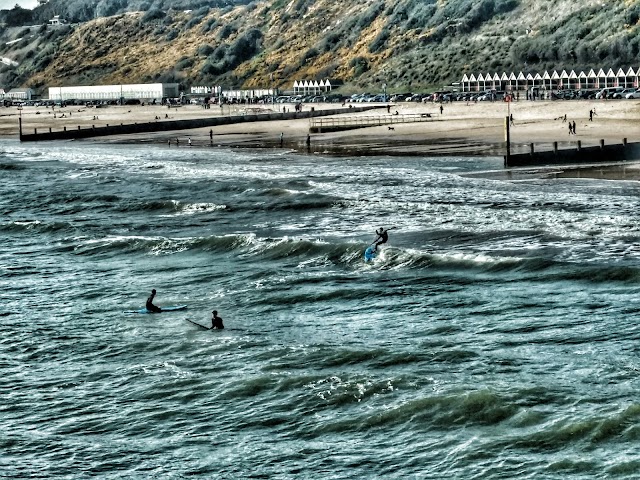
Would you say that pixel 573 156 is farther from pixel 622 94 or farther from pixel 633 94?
pixel 622 94

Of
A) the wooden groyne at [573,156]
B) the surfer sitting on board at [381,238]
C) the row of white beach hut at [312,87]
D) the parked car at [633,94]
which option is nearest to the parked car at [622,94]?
the parked car at [633,94]

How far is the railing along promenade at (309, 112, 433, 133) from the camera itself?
4336 inches

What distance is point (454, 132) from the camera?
3770 inches

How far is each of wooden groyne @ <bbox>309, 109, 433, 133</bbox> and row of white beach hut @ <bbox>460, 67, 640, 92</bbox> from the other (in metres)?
34.7

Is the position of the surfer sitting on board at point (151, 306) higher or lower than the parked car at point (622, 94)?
lower

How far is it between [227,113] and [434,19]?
6045 centimetres

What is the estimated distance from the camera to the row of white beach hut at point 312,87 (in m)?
193

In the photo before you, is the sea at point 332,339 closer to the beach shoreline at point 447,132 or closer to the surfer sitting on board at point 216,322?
the surfer sitting on board at point 216,322

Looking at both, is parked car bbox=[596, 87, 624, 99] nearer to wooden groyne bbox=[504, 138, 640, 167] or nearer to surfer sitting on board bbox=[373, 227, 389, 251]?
wooden groyne bbox=[504, 138, 640, 167]

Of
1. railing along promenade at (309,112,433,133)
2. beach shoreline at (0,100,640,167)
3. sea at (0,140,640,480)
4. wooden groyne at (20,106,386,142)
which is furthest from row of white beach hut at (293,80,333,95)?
sea at (0,140,640,480)

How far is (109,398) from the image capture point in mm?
25469

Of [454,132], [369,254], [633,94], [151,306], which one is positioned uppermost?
[633,94]

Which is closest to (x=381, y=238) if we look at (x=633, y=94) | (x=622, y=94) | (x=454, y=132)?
(x=454, y=132)

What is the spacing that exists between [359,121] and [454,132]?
2267 cm
